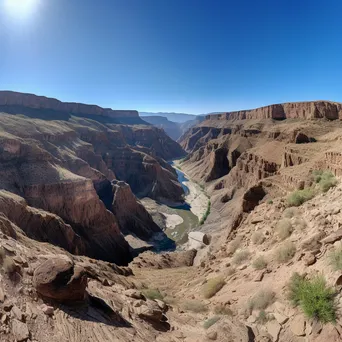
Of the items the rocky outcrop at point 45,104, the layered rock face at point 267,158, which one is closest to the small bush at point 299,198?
the layered rock face at point 267,158

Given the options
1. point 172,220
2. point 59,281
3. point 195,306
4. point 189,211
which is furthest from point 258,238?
point 189,211

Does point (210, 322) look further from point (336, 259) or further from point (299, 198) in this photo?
point (299, 198)

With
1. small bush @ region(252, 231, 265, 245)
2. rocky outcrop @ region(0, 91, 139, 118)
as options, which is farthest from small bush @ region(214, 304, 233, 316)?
rocky outcrop @ region(0, 91, 139, 118)

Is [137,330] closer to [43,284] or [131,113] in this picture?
[43,284]

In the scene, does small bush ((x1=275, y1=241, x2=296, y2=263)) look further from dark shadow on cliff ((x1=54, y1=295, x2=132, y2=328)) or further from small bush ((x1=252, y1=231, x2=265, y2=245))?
dark shadow on cliff ((x1=54, y1=295, x2=132, y2=328))

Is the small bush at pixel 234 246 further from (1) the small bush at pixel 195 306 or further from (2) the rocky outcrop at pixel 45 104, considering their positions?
(2) the rocky outcrop at pixel 45 104

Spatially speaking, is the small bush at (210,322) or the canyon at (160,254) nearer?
the canyon at (160,254)
